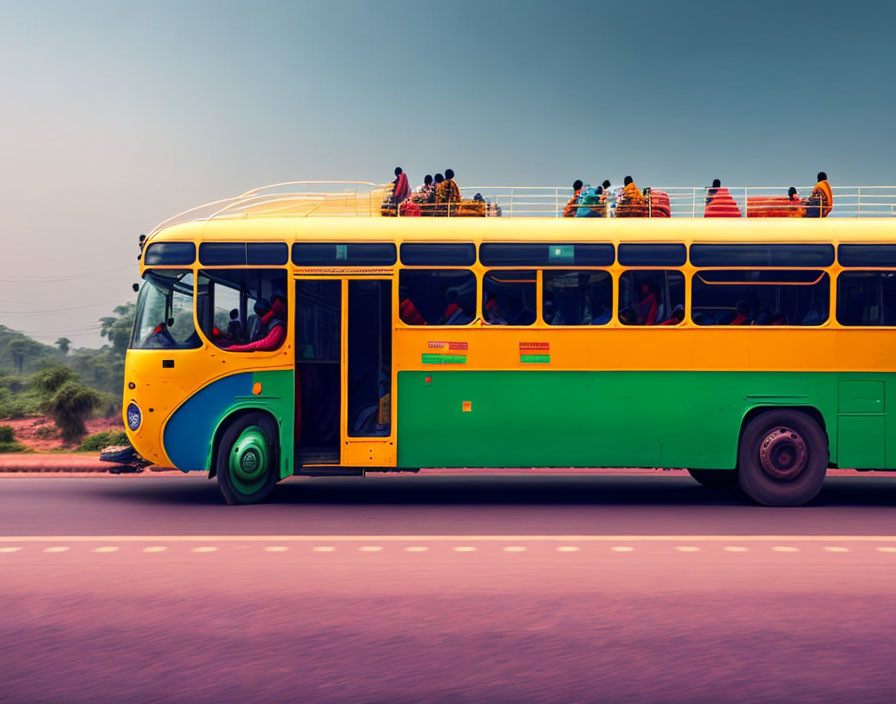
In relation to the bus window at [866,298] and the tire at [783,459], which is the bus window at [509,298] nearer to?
the tire at [783,459]

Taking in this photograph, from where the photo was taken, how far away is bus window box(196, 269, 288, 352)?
1128 centimetres

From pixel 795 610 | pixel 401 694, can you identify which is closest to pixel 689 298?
pixel 795 610

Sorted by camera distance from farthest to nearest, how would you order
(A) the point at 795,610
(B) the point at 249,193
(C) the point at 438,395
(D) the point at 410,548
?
(B) the point at 249,193 → (C) the point at 438,395 → (D) the point at 410,548 → (A) the point at 795,610

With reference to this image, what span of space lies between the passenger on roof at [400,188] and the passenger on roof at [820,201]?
5253 mm

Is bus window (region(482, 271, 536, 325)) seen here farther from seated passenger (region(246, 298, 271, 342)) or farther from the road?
seated passenger (region(246, 298, 271, 342))

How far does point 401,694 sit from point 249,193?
8.58 m

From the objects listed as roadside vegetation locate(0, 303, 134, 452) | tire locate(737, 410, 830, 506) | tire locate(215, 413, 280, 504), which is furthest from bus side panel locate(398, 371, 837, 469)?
roadside vegetation locate(0, 303, 134, 452)

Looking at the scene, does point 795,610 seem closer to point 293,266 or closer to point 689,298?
point 689,298

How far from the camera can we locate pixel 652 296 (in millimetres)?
11312

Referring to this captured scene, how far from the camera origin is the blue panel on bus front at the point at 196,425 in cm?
1107

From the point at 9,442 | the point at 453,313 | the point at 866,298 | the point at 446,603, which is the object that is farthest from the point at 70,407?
the point at 446,603

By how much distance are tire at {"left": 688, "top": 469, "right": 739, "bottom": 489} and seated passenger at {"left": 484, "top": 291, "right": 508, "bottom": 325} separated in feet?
12.0

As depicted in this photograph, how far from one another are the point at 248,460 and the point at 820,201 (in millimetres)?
8112

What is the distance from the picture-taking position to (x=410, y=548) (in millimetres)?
8492
